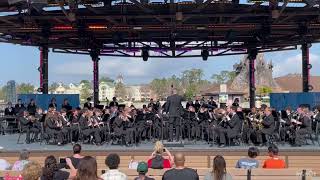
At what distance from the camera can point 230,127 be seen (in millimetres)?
15547

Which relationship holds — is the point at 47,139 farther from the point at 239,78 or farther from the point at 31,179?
the point at 239,78

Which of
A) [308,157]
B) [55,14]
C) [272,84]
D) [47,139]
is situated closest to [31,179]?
[308,157]

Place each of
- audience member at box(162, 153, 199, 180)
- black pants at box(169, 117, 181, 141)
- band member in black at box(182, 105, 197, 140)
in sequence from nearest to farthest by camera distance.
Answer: audience member at box(162, 153, 199, 180) → black pants at box(169, 117, 181, 141) → band member in black at box(182, 105, 197, 140)

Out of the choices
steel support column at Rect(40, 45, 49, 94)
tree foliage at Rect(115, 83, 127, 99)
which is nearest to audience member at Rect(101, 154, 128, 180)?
steel support column at Rect(40, 45, 49, 94)

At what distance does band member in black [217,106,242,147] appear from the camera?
50.4ft

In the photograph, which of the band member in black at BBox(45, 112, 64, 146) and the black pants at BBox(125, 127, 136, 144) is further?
the band member in black at BBox(45, 112, 64, 146)

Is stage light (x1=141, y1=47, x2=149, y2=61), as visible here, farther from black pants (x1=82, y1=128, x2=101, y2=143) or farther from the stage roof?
black pants (x1=82, y1=128, x2=101, y2=143)

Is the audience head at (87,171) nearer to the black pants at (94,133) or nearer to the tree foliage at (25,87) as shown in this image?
the black pants at (94,133)

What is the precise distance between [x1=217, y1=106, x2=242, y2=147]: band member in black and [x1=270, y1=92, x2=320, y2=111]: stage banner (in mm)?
9673

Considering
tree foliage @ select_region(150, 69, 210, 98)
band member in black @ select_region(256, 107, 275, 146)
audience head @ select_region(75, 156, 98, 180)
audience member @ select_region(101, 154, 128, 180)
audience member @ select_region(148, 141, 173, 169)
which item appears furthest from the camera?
tree foliage @ select_region(150, 69, 210, 98)

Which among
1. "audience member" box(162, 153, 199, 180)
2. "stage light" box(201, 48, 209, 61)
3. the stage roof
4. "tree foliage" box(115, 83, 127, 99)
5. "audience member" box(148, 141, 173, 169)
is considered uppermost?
the stage roof

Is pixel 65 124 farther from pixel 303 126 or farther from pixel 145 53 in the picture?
pixel 145 53

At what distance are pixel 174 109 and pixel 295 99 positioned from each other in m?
11.5

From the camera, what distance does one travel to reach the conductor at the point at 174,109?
15.9 meters
